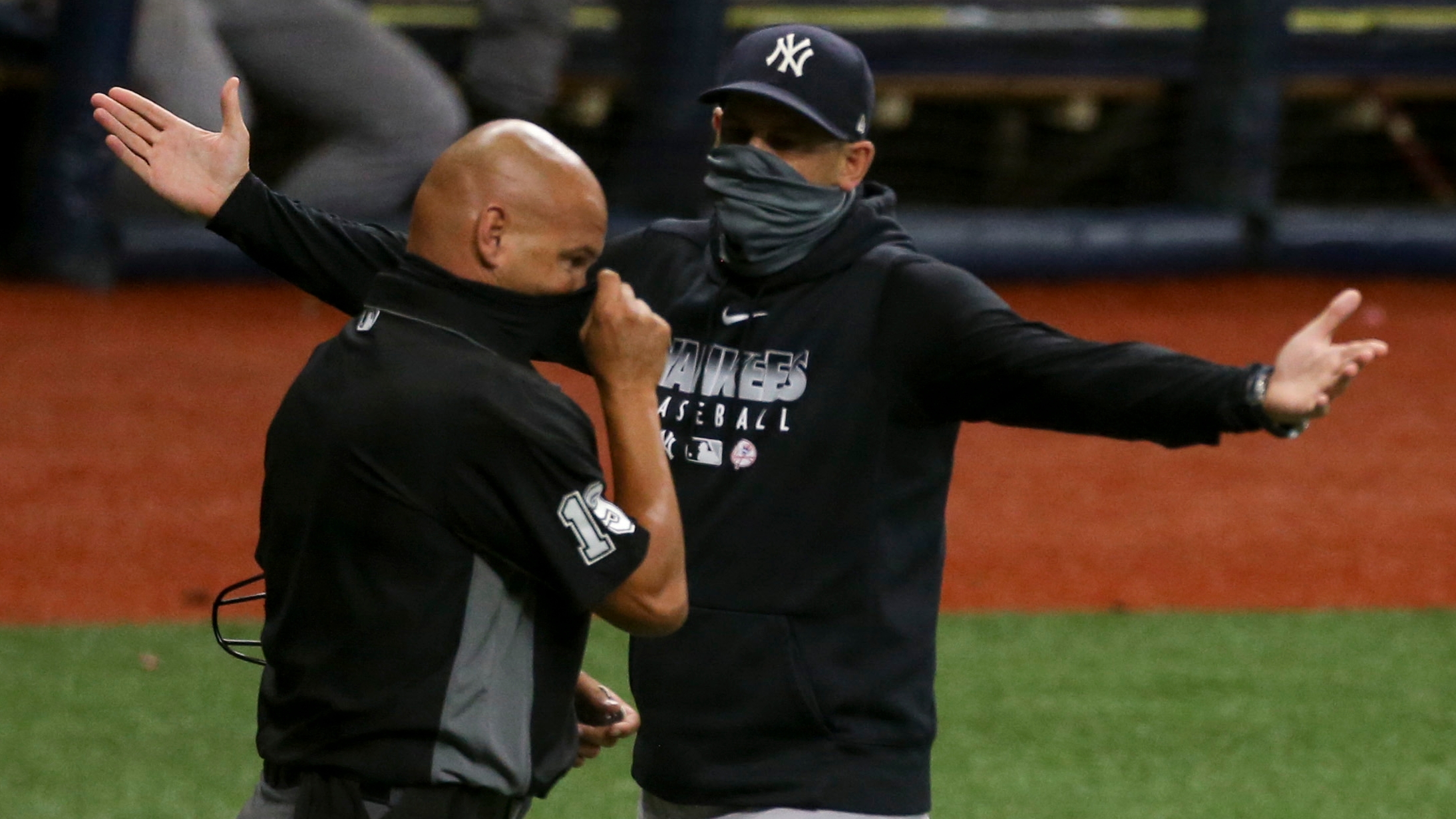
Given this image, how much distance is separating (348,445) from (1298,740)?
3400 mm

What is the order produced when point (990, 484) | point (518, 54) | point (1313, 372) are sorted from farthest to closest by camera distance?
point (518, 54)
point (990, 484)
point (1313, 372)

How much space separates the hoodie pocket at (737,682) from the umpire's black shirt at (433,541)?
1.18ft

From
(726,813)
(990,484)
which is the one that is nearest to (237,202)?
(726,813)

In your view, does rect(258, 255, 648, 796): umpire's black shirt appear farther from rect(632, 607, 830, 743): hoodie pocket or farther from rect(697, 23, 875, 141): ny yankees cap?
rect(697, 23, 875, 141): ny yankees cap

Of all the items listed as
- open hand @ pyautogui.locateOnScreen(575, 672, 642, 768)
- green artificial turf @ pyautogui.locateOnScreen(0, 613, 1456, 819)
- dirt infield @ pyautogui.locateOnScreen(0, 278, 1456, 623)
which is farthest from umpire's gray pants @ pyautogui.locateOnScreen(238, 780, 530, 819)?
dirt infield @ pyautogui.locateOnScreen(0, 278, 1456, 623)

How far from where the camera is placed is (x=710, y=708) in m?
2.70

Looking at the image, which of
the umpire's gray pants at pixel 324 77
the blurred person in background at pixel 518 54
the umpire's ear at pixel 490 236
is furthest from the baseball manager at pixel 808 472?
the blurred person in background at pixel 518 54

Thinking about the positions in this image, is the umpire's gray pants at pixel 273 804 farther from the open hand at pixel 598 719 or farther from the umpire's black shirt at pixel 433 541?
the open hand at pixel 598 719

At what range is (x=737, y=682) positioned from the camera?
2.68 metres

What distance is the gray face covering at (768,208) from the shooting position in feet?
8.82

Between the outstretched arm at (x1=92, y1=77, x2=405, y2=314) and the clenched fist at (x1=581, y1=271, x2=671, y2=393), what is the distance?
0.71 metres

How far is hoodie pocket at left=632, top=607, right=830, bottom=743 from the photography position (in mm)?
2654

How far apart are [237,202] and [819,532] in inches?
40.3

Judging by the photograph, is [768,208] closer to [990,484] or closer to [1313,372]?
[1313,372]
